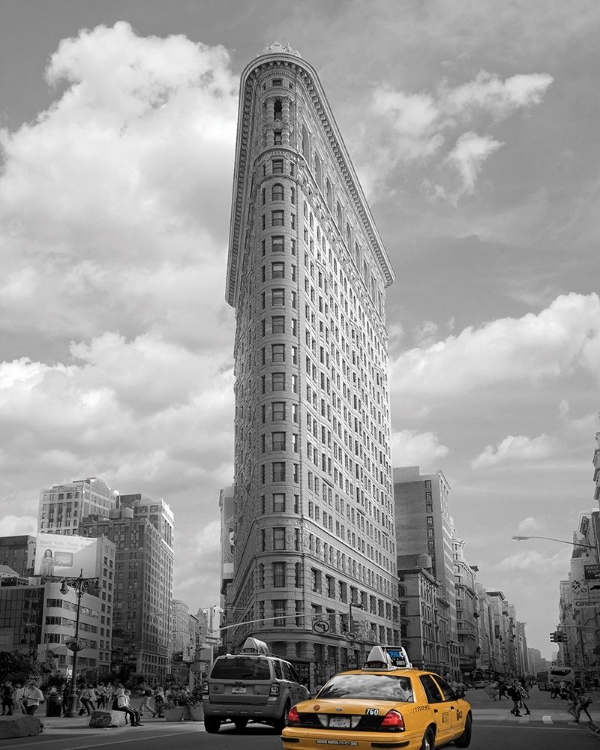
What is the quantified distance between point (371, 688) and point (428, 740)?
1271 mm

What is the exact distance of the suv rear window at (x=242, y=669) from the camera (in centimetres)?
2277

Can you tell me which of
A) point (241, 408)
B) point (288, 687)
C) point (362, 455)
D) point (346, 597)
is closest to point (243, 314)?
point (241, 408)

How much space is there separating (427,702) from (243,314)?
105144 millimetres

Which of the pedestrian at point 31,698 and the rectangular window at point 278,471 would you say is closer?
the pedestrian at point 31,698

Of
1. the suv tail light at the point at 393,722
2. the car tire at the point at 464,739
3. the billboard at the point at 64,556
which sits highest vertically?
the billboard at the point at 64,556

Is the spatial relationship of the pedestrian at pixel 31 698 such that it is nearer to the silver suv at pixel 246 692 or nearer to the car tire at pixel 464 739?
the silver suv at pixel 246 692

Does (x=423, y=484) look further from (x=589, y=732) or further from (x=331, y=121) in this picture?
(x=589, y=732)

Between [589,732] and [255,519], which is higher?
[255,519]

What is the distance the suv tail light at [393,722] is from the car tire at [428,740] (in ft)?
3.61

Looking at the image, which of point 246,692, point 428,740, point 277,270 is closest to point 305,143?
point 277,270

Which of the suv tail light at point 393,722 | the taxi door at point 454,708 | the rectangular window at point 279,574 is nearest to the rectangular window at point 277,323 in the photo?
the rectangular window at point 279,574

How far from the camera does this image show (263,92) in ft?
305

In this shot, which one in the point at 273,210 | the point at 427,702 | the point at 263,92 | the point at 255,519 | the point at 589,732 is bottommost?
the point at 589,732

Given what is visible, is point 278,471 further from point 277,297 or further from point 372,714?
point 372,714
